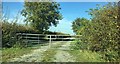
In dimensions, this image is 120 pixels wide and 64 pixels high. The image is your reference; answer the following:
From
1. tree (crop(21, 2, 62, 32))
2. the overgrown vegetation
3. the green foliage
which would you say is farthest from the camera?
tree (crop(21, 2, 62, 32))

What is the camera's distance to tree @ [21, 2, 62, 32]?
77.7 feet

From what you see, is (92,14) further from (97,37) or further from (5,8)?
(5,8)

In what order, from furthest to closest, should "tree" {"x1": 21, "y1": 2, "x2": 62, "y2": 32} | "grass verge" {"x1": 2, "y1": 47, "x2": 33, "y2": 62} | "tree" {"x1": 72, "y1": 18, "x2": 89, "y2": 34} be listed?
"tree" {"x1": 21, "y1": 2, "x2": 62, "y2": 32}
"tree" {"x1": 72, "y1": 18, "x2": 89, "y2": 34}
"grass verge" {"x1": 2, "y1": 47, "x2": 33, "y2": 62}

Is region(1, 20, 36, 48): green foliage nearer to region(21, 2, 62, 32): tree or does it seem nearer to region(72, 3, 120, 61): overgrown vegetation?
region(72, 3, 120, 61): overgrown vegetation

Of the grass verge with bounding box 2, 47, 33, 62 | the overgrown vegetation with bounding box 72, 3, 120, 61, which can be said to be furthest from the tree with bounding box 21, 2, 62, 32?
the overgrown vegetation with bounding box 72, 3, 120, 61

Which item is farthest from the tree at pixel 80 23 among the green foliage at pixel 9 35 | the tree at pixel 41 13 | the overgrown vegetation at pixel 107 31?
the tree at pixel 41 13

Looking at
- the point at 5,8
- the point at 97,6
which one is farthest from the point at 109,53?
the point at 5,8

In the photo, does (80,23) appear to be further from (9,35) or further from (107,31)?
(107,31)

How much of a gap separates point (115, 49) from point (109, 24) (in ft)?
2.38

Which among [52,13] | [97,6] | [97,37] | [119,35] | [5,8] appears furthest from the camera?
[52,13]

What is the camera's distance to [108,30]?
7688mm

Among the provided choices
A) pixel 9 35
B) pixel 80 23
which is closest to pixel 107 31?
pixel 80 23

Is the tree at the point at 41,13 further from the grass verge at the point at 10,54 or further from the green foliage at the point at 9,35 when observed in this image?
the grass verge at the point at 10,54

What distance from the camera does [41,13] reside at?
24625 millimetres
